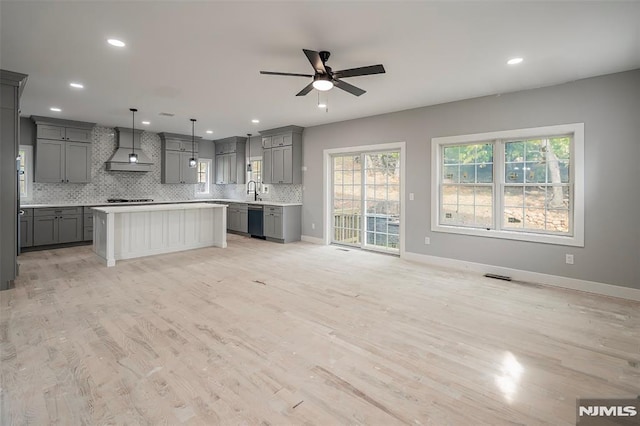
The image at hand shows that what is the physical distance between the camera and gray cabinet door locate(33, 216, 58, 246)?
625 centimetres

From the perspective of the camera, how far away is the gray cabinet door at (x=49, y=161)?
21.7 feet

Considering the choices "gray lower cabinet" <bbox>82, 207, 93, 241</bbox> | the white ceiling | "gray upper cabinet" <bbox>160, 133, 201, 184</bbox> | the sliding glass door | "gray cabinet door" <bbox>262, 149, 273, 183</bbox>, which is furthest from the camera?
"gray upper cabinet" <bbox>160, 133, 201, 184</bbox>

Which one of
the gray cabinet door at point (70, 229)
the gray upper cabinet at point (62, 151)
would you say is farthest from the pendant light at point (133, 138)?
the gray cabinet door at point (70, 229)

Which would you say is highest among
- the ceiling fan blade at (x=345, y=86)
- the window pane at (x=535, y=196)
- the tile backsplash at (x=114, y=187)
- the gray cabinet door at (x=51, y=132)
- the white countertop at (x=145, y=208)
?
the gray cabinet door at (x=51, y=132)

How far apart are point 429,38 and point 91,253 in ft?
22.0

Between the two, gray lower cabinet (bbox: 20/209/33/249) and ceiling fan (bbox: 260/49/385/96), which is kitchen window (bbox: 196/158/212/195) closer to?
gray lower cabinet (bbox: 20/209/33/249)

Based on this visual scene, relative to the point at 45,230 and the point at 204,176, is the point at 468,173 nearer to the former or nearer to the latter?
the point at 204,176

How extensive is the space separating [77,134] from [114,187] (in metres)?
1.41

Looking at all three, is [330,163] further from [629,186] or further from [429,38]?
[629,186]

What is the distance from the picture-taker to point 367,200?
6633mm

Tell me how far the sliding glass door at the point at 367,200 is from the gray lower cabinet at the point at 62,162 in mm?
5605

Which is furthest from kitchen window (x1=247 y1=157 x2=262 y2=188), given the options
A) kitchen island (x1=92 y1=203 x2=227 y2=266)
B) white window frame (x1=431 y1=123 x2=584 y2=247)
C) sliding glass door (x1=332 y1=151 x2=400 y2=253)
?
white window frame (x1=431 y1=123 x2=584 y2=247)

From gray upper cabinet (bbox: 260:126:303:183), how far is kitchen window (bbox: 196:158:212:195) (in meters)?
2.61

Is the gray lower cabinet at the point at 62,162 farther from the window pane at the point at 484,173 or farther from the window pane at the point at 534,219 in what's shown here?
the window pane at the point at 534,219
